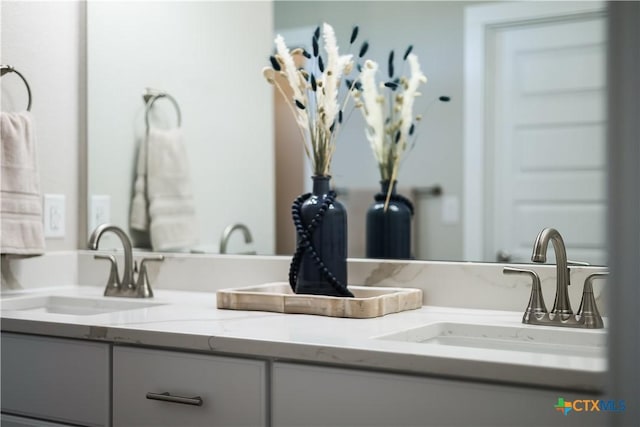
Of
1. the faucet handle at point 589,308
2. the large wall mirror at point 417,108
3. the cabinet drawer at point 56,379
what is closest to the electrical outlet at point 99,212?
the large wall mirror at point 417,108

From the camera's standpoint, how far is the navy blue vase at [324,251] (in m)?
1.61

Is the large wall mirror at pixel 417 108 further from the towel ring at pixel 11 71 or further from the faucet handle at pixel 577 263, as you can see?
the towel ring at pixel 11 71

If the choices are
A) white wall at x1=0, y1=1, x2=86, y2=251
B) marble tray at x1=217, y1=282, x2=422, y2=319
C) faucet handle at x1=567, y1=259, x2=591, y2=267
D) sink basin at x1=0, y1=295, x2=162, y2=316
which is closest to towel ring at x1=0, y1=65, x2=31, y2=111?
white wall at x1=0, y1=1, x2=86, y2=251

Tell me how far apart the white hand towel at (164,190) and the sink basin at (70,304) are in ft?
1.01

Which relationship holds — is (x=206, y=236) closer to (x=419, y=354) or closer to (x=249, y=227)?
(x=249, y=227)

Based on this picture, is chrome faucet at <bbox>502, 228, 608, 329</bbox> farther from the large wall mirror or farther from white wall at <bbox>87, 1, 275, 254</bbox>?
white wall at <bbox>87, 1, 275, 254</bbox>

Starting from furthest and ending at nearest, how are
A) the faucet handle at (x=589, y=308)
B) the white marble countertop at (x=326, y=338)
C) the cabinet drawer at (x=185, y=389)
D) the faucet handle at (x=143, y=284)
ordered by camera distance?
the faucet handle at (x=143, y=284) < the faucet handle at (x=589, y=308) < the cabinet drawer at (x=185, y=389) < the white marble countertop at (x=326, y=338)

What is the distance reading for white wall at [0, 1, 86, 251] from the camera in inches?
77.8

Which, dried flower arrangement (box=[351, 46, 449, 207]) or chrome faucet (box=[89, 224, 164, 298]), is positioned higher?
dried flower arrangement (box=[351, 46, 449, 207])

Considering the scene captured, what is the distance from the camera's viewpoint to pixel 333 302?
1.54m

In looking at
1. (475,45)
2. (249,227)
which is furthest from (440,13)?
(249,227)

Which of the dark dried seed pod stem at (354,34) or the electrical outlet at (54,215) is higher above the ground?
the dark dried seed pod stem at (354,34)

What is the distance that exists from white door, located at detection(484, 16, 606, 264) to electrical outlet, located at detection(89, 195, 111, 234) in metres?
1.09

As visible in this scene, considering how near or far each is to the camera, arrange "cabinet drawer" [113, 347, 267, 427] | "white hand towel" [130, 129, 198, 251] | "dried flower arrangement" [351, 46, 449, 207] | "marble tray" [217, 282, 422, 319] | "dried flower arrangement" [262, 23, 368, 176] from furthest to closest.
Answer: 1. "white hand towel" [130, 129, 198, 251]
2. "dried flower arrangement" [351, 46, 449, 207]
3. "dried flower arrangement" [262, 23, 368, 176]
4. "marble tray" [217, 282, 422, 319]
5. "cabinet drawer" [113, 347, 267, 427]
